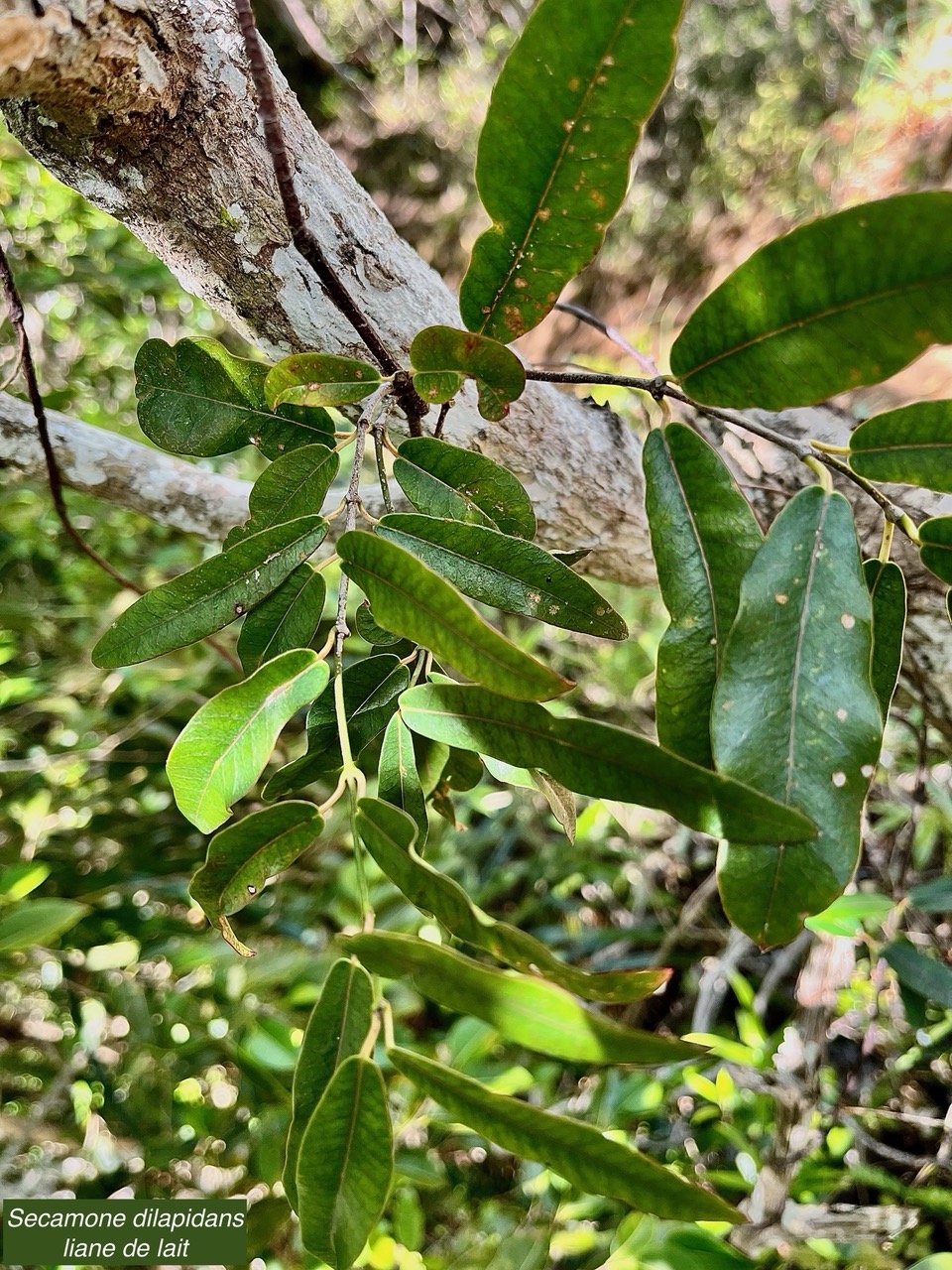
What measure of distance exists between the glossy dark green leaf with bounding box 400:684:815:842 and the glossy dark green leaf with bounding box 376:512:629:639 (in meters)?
0.06

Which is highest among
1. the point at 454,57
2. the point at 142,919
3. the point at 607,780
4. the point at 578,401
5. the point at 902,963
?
the point at 454,57

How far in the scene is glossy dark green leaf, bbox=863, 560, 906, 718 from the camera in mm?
397

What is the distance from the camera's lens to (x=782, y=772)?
12.6 inches

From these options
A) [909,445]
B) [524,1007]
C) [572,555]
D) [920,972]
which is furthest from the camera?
[920,972]

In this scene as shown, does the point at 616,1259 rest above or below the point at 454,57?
below

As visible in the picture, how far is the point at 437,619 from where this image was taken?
310 millimetres

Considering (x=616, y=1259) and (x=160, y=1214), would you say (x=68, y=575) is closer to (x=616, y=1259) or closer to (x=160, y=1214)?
Answer: (x=160, y=1214)

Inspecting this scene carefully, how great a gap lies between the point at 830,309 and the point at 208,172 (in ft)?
1.17

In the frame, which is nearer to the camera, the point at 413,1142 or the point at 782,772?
the point at 782,772

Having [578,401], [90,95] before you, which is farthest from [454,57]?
[90,95]

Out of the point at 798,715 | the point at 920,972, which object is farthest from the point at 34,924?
the point at 920,972

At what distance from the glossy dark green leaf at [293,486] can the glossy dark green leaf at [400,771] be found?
13cm

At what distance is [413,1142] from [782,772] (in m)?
1.01

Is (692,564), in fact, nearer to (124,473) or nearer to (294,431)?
(294,431)
